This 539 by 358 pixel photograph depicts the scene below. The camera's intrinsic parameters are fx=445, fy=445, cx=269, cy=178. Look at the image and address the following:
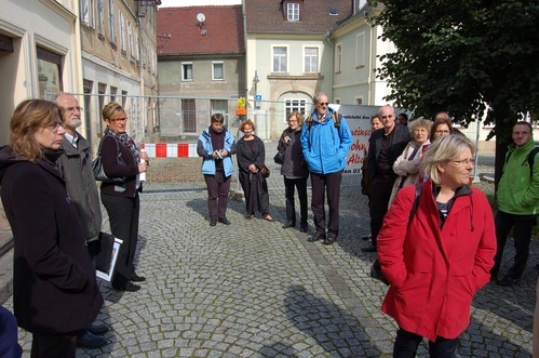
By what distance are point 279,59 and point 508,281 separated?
30.0 metres

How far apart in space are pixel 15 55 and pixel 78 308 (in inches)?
335

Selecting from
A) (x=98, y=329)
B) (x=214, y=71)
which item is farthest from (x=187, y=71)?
(x=98, y=329)

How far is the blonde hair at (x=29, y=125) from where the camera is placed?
7.22ft

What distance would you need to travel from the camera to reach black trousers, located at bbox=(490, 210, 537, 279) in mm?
4605

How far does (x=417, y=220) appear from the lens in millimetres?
2490

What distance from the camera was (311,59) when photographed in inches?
1294

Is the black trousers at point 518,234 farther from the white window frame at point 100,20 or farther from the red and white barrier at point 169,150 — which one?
the white window frame at point 100,20

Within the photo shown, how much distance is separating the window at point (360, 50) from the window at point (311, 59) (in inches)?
224

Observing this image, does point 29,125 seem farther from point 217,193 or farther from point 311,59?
point 311,59

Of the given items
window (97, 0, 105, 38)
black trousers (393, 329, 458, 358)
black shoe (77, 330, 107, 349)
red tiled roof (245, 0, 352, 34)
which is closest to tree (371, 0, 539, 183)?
black trousers (393, 329, 458, 358)

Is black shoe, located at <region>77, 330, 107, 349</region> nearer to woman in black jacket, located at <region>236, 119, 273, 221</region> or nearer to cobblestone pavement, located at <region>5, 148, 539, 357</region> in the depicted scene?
cobblestone pavement, located at <region>5, 148, 539, 357</region>

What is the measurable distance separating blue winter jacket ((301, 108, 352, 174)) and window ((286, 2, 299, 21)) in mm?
29824

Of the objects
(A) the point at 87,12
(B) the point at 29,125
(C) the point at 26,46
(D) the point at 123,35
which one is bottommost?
(B) the point at 29,125

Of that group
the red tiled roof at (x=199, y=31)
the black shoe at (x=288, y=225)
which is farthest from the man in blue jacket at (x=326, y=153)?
the red tiled roof at (x=199, y=31)
